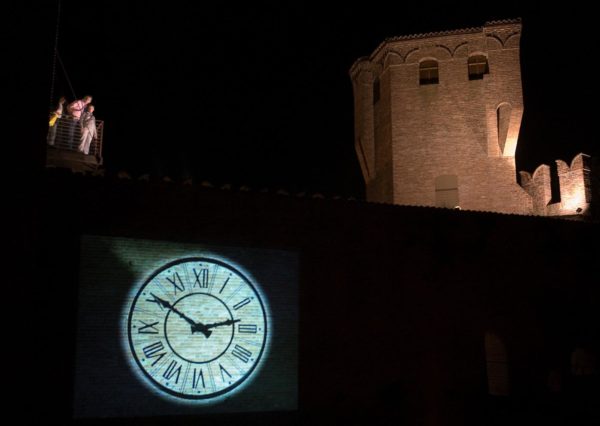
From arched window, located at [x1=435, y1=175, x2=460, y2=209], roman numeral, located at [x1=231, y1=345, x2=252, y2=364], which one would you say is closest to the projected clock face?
roman numeral, located at [x1=231, y1=345, x2=252, y2=364]

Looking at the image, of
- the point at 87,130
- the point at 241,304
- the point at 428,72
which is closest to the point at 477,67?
the point at 428,72

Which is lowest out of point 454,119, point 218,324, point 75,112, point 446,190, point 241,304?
point 218,324

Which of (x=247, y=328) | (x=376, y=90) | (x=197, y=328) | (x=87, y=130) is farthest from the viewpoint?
(x=376, y=90)

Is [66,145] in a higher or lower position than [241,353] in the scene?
higher

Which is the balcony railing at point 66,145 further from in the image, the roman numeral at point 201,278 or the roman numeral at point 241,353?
the roman numeral at point 241,353

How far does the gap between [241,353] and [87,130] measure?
698cm

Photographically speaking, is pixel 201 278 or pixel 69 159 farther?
pixel 69 159

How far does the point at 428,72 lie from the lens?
70.2 feet

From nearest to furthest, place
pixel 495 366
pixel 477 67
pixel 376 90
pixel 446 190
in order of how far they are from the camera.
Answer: pixel 495 366 → pixel 446 190 → pixel 477 67 → pixel 376 90

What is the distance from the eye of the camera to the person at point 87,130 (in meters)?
14.9

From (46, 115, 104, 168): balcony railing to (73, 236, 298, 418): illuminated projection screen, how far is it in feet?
17.4

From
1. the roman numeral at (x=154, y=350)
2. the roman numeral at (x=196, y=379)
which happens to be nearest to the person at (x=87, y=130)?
the roman numeral at (x=154, y=350)

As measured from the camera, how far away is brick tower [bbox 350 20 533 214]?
67.6 ft

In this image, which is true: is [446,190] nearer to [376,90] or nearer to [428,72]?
[428,72]
